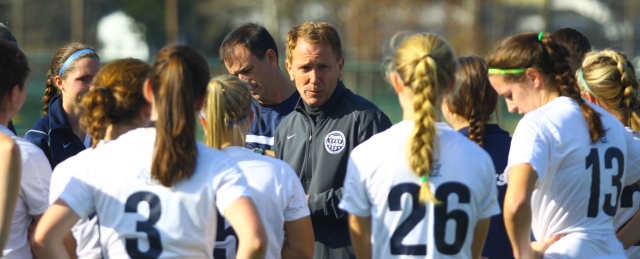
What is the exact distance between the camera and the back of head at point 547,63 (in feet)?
10.7

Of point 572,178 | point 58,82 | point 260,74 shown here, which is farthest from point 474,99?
point 58,82

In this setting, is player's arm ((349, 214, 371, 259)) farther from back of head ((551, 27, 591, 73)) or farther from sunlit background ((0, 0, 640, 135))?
sunlit background ((0, 0, 640, 135))

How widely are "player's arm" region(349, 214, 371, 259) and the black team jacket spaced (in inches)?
36.1

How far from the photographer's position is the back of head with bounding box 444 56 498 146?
3.67m

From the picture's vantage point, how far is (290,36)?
4484mm

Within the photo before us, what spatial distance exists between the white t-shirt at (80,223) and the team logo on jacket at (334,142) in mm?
1406

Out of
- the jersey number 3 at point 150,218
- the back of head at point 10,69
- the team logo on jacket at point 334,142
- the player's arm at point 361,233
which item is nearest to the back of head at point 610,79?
the team logo on jacket at point 334,142

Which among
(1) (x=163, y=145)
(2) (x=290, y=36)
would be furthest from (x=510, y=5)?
(1) (x=163, y=145)

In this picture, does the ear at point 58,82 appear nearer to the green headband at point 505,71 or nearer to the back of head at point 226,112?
the back of head at point 226,112

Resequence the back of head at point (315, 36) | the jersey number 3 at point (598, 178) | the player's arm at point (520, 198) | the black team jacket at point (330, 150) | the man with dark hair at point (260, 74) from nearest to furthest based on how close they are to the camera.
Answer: the player's arm at point (520, 198), the jersey number 3 at point (598, 178), the black team jacket at point (330, 150), the back of head at point (315, 36), the man with dark hair at point (260, 74)

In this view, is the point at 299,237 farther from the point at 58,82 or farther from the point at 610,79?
the point at 58,82

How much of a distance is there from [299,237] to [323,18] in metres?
25.4

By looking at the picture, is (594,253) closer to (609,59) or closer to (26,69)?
(609,59)

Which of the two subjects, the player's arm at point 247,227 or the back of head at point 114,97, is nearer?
the player's arm at point 247,227
